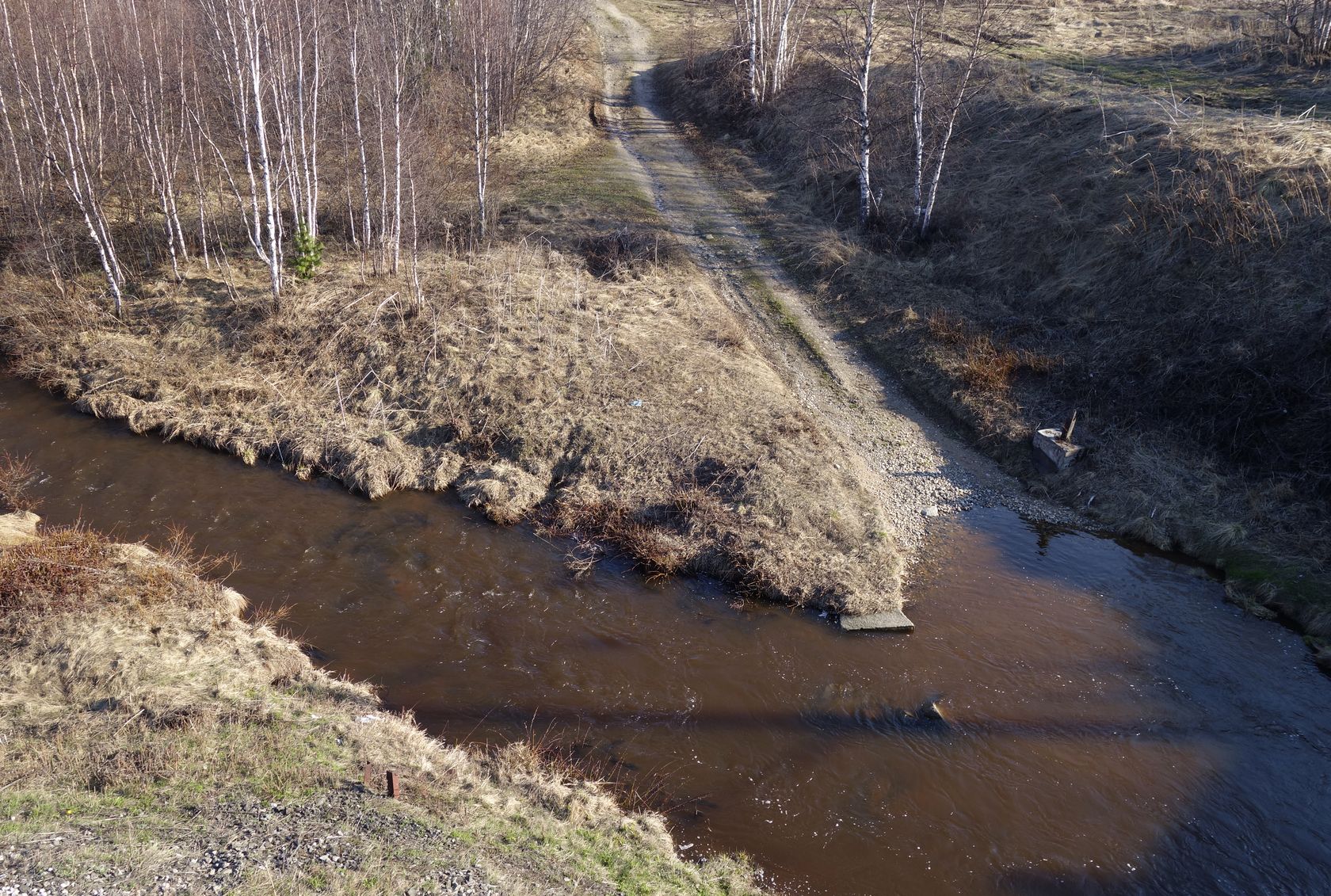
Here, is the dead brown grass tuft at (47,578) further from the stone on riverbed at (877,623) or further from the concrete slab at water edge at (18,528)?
the stone on riverbed at (877,623)

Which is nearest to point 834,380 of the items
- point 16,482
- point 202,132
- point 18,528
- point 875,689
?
point 875,689

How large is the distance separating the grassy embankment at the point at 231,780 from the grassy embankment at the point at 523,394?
5.16 m

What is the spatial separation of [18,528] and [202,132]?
41.6ft

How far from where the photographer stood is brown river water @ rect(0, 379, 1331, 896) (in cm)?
947

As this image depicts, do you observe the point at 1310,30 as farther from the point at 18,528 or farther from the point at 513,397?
the point at 18,528

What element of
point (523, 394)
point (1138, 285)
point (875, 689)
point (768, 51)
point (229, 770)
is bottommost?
point (875, 689)

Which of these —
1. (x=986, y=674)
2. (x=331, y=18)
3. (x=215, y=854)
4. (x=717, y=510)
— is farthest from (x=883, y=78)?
(x=215, y=854)

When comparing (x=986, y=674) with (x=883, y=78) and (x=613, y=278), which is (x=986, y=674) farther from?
(x=883, y=78)

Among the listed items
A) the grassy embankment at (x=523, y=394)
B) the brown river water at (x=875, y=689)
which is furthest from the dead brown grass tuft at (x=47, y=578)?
the grassy embankment at (x=523, y=394)

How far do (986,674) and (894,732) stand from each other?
203cm

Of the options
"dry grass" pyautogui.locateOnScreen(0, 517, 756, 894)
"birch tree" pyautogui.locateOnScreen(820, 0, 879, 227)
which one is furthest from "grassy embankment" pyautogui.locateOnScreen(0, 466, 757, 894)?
"birch tree" pyautogui.locateOnScreen(820, 0, 879, 227)

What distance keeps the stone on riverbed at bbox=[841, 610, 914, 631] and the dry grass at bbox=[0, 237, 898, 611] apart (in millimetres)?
246

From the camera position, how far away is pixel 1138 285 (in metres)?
19.6

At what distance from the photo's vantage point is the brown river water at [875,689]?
947 centimetres
